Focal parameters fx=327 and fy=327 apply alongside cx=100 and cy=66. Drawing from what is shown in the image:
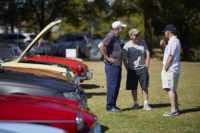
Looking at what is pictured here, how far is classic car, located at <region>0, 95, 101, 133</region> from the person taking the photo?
3229 mm

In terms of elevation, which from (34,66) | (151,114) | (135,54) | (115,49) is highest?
(115,49)

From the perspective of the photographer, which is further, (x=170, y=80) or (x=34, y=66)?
(x=34, y=66)

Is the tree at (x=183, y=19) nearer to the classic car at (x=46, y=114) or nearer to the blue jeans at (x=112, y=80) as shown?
the blue jeans at (x=112, y=80)

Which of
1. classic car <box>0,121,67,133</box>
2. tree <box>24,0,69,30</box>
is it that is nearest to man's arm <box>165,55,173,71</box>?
classic car <box>0,121,67,133</box>

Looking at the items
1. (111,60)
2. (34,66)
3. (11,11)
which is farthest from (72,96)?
(11,11)

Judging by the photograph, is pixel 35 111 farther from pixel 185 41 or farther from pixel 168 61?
pixel 185 41

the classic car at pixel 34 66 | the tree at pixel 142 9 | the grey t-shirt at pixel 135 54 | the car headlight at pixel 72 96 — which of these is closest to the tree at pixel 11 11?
the tree at pixel 142 9

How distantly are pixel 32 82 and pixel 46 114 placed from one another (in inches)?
73.3

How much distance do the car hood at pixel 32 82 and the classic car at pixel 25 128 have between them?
1.84 meters

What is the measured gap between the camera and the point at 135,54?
764 cm

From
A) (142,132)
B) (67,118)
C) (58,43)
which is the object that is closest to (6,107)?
(67,118)

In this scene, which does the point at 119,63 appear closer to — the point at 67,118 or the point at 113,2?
the point at 67,118

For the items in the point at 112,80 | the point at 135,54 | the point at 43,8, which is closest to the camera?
the point at 112,80

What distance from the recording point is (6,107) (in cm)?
333
